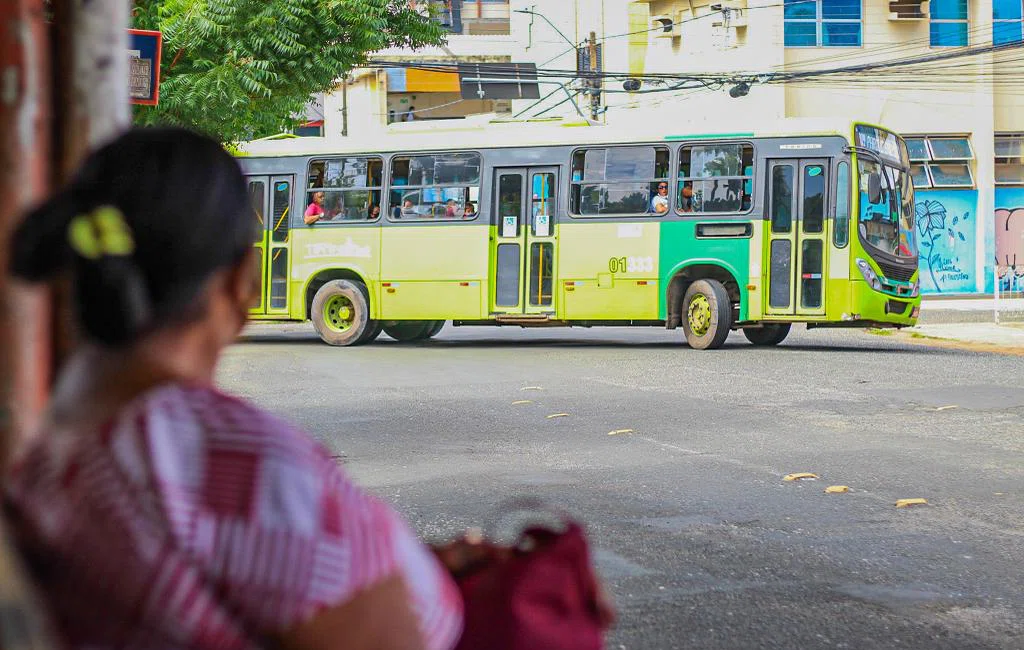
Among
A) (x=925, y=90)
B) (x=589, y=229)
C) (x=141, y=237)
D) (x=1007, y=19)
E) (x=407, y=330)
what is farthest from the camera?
(x=1007, y=19)

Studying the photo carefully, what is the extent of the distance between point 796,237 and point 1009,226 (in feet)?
62.0

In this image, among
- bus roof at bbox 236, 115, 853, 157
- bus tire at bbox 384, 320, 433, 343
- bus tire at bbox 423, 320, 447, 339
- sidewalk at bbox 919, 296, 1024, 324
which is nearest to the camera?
bus roof at bbox 236, 115, 853, 157

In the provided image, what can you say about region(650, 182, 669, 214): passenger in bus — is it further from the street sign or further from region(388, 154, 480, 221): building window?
the street sign

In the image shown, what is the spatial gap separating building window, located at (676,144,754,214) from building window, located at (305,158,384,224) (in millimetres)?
4681

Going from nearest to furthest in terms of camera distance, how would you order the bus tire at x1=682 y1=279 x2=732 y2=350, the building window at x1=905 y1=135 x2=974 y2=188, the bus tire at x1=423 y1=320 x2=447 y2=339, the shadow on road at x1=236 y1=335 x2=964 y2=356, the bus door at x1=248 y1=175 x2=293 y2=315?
the shadow on road at x1=236 y1=335 x2=964 y2=356 < the bus tire at x1=682 y1=279 x2=732 y2=350 < the bus door at x1=248 y1=175 x2=293 y2=315 < the bus tire at x1=423 y1=320 x2=447 y2=339 < the building window at x1=905 y1=135 x2=974 y2=188

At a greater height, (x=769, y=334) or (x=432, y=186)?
(x=432, y=186)

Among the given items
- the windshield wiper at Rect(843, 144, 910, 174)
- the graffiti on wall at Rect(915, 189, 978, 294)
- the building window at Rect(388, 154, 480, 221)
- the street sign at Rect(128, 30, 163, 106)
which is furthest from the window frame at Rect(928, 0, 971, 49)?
the street sign at Rect(128, 30, 163, 106)

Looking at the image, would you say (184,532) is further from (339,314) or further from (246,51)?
(339,314)

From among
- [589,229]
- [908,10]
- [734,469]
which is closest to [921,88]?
[908,10]

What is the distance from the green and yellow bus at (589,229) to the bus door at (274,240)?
31 mm

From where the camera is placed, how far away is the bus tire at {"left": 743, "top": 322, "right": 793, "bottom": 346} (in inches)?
752

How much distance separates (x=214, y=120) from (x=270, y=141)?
16.5 feet

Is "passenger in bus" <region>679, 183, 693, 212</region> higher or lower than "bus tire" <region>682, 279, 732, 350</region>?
higher

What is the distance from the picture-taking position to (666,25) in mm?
36219
